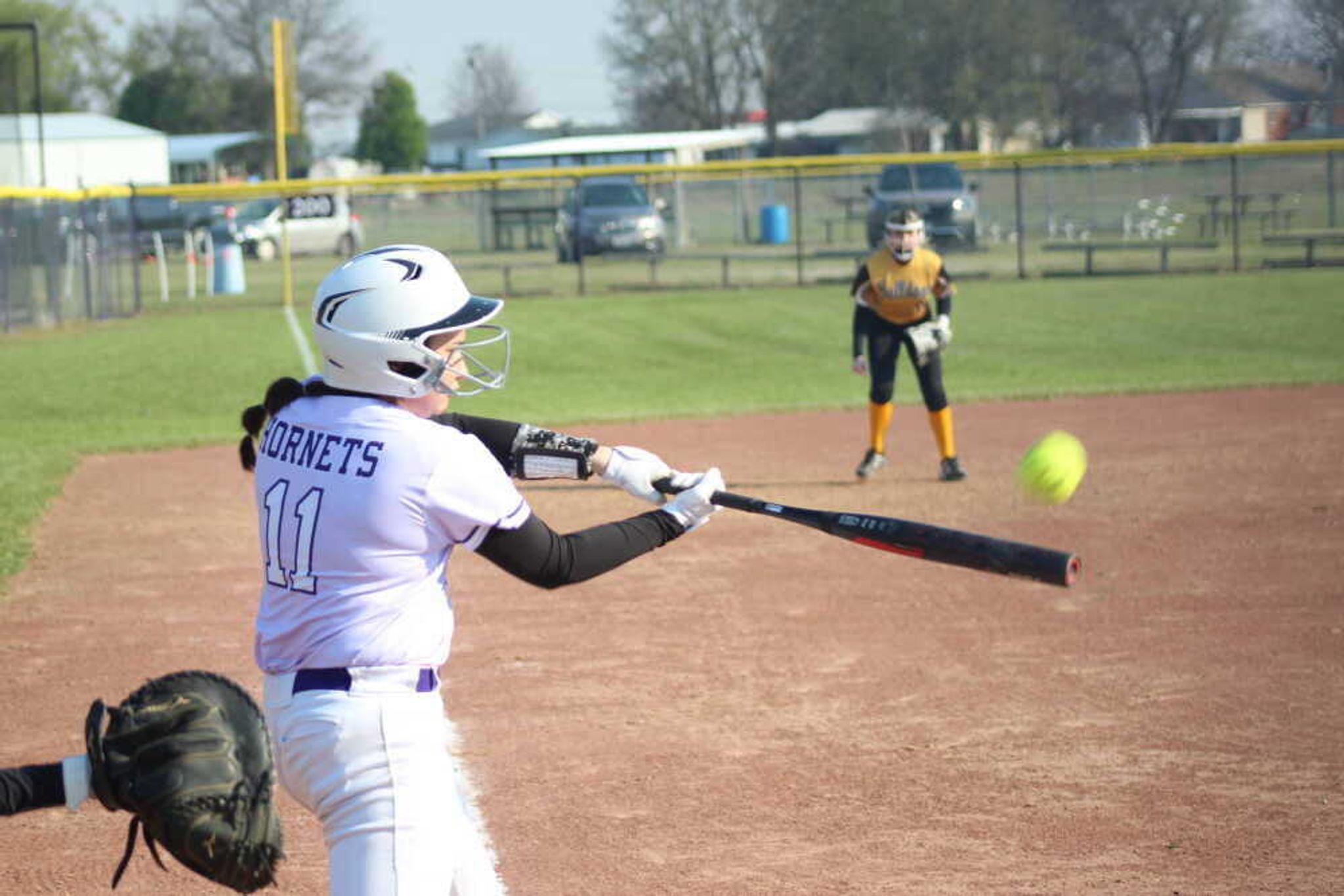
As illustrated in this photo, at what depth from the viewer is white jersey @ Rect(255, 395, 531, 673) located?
3.48 m

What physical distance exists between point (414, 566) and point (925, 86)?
196 ft

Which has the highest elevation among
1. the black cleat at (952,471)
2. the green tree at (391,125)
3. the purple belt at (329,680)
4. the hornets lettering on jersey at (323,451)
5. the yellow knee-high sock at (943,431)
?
the green tree at (391,125)

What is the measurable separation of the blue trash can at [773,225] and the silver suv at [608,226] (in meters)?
6.51

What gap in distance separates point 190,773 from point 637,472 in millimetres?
1585

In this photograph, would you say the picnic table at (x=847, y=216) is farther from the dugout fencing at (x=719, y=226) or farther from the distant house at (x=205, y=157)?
the distant house at (x=205, y=157)

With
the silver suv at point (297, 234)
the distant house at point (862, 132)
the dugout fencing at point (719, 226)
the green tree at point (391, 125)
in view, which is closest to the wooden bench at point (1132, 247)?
the dugout fencing at point (719, 226)

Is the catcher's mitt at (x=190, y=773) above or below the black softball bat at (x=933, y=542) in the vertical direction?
below

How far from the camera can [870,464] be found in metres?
12.2

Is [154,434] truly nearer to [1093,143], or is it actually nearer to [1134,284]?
[1134,284]

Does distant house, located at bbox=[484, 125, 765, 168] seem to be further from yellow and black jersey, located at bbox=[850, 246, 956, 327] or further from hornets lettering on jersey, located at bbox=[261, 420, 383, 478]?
hornets lettering on jersey, located at bbox=[261, 420, 383, 478]

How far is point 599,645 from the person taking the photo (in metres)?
7.94

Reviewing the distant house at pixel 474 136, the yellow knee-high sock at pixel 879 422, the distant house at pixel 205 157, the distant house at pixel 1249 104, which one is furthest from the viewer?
the distant house at pixel 474 136

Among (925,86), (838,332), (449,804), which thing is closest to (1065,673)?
(449,804)

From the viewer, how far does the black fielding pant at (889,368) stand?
12281mm
